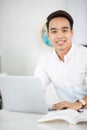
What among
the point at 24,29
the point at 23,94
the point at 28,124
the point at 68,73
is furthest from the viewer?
the point at 24,29

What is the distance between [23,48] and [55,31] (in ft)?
1.69

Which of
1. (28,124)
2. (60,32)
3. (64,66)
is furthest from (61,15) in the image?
(28,124)

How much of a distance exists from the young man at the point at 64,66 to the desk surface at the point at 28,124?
0.46 m

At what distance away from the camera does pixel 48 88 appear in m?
1.79

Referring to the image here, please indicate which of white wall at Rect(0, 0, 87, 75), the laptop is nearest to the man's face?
white wall at Rect(0, 0, 87, 75)

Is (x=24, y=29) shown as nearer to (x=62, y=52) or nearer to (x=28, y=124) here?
(x=62, y=52)

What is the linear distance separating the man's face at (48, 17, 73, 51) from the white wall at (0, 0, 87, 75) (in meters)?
0.29

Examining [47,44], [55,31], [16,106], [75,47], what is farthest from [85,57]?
[16,106]

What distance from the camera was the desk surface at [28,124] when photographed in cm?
112

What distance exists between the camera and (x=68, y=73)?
1832 millimetres

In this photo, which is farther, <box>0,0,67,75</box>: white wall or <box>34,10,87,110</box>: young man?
<box>0,0,67,75</box>: white wall

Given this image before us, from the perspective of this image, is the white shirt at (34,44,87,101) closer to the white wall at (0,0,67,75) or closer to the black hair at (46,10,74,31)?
the black hair at (46,10,74,31)

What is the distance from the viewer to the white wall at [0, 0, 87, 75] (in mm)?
2193

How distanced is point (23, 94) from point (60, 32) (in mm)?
645
